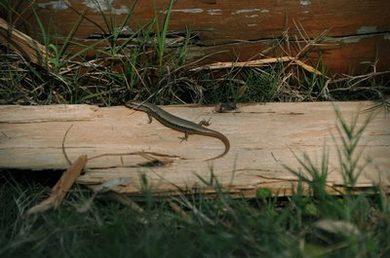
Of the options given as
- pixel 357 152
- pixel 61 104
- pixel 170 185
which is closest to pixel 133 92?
pixel 61 104

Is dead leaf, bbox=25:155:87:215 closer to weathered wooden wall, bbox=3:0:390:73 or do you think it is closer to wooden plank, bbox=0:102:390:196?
wooden plank, bbox=0:102:390:196

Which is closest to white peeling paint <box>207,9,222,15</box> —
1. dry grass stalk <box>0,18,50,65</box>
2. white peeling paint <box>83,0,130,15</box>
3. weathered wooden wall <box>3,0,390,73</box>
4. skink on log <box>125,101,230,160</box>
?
weathered wooden wall <box>3,0,390,73</box>

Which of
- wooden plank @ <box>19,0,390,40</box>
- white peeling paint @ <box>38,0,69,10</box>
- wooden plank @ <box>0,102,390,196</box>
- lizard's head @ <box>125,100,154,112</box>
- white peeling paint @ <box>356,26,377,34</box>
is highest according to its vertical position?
white peeling paint @ <box>38,0,69,10</box>

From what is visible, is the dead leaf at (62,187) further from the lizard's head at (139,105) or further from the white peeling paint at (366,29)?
the white peeling paint at (366,29)

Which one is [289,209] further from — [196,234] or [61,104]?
[61,104]

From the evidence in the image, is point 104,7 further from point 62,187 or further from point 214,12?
point 62,187

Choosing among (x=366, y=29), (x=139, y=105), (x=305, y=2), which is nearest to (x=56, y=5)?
(x=139, y=105)
